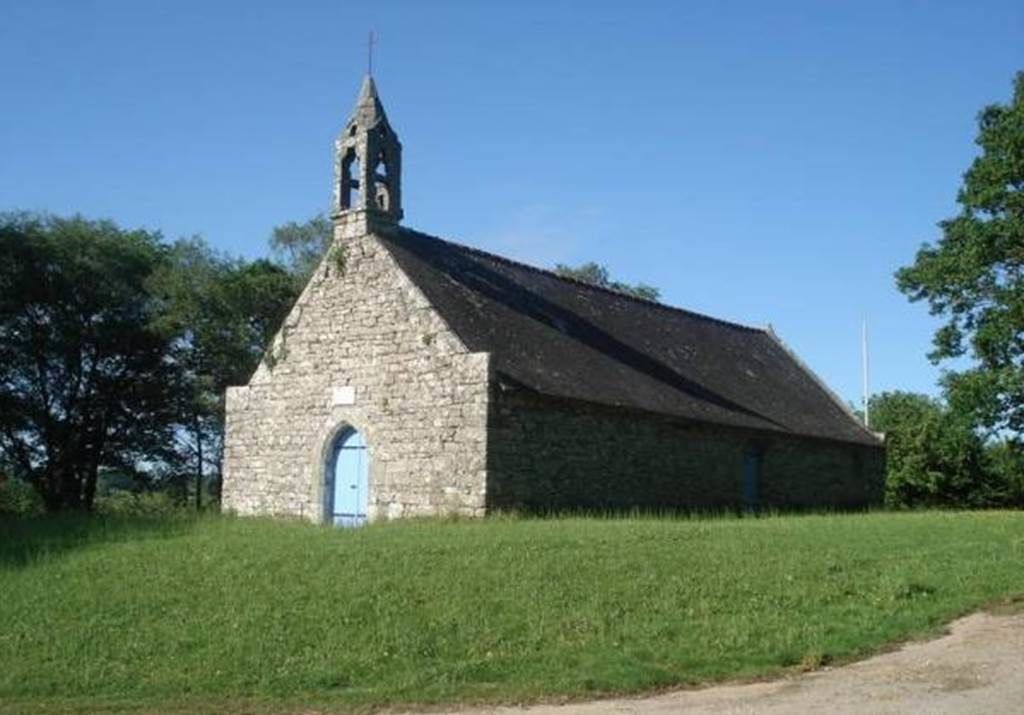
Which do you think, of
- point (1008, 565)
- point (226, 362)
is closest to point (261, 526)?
point (1008, 565)

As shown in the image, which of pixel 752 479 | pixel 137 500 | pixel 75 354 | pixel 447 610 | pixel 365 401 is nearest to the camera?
pixel 447 610

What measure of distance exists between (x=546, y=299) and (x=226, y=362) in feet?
48.0

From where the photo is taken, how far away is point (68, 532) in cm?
1811

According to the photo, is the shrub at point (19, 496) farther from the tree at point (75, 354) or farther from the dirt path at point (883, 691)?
the dirt path at point (883, 691)

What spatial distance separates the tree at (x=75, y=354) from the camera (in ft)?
113

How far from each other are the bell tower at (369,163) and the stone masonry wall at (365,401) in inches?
20.6

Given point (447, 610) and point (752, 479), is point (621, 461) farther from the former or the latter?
point (447, 610)

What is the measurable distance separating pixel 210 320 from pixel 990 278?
932 inches

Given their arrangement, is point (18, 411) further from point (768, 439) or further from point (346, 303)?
point (768, 439)

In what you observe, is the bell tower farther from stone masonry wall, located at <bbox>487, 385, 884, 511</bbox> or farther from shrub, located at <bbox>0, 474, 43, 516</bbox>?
shrub, located at <bbox>0, 474, 43, 516</bbox>

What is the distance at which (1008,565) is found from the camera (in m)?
14.7

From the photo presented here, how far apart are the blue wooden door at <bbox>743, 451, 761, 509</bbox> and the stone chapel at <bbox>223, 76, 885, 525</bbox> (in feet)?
0.19

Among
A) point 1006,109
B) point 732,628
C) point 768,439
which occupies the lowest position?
point 732,628

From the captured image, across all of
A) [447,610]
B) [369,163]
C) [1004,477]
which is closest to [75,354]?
[369,163]
